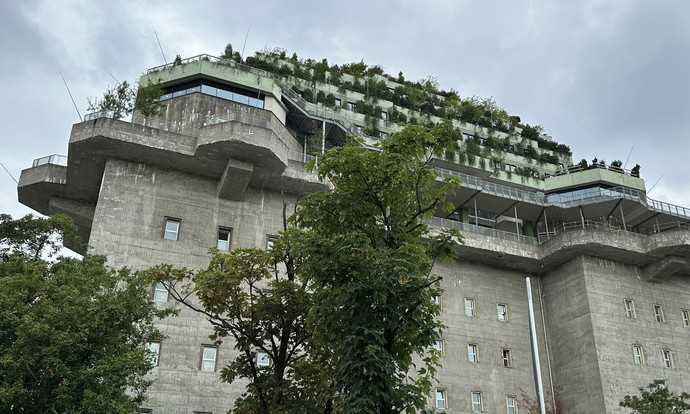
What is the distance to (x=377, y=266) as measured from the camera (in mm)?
16156

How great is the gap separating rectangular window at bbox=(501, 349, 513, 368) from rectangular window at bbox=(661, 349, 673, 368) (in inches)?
394

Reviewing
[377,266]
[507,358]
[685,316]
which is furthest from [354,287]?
[685,316]

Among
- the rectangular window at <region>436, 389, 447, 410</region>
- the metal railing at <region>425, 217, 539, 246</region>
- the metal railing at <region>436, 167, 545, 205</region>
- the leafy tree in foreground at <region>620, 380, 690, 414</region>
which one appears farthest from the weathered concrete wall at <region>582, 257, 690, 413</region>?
the rectangular window at <region>436, 389, 447, 410</region>

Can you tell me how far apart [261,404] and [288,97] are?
1107 inches

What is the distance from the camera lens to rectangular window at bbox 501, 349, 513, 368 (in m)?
40.6

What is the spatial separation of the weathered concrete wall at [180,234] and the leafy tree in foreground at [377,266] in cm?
1539


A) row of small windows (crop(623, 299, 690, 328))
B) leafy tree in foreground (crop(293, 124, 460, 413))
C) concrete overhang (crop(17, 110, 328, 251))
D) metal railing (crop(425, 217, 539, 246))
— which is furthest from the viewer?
metal railing (crop(425, 217, 539, 246))

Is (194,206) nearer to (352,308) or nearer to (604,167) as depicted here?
(352,308)

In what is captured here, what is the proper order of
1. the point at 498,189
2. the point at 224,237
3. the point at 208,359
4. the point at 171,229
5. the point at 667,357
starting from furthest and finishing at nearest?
the point at 498,189
the point at 667,357
the point at 224,237
the point at 171,229
the point at 208,359

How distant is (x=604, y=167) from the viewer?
5147 centimetres

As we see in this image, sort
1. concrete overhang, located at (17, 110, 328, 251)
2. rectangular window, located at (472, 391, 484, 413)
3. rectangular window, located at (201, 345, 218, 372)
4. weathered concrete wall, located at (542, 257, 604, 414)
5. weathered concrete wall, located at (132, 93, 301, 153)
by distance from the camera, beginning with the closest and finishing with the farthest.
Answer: rectangular window, located at (201, 345, 218, 372), concrete overhang, located at (17, 110, 328, 251), rectangular window, located at (472, 391, 484, 413), weathered concrete wall, located at (132, 93, 301, 153), weathered concrete wall, located at (542, 257, 604, 414)

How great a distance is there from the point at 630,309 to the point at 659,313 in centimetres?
266

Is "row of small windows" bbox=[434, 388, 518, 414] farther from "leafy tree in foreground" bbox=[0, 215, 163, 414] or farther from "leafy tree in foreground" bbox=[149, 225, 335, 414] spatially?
"leafy tree in foreground" bbox=[0, 215, 163, 414]

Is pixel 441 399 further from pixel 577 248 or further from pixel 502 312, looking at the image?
pixel 577 248
